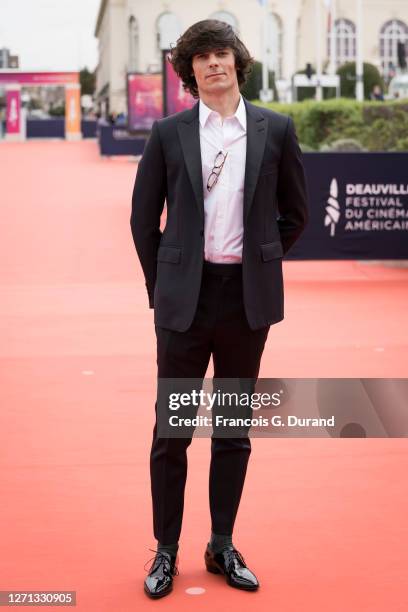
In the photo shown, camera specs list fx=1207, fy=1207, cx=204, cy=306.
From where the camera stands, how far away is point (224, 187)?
13.5 feet

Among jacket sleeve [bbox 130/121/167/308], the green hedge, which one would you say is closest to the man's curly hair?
jacket sleeve [bbox 130/121/167/308]

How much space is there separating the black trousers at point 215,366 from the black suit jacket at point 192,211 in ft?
0.19

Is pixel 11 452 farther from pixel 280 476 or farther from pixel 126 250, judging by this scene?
pixel 126 250

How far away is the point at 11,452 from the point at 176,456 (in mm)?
2082

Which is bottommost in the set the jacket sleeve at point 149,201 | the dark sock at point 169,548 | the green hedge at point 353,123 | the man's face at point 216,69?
the dark sock at point 169,548

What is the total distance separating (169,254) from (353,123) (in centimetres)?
Result: 1590

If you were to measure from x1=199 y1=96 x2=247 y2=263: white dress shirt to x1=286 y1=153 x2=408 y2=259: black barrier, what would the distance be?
8.11 metres

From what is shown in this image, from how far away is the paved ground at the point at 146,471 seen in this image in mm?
4422

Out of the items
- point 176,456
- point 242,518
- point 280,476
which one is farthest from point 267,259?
point 280,476

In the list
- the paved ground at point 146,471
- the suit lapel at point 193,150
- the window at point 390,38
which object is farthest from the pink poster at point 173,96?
the window at point 390,38

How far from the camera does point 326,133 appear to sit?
20078 mm

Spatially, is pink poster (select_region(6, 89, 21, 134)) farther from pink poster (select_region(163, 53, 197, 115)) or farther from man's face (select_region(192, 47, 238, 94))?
man's face (select_region(192, 47, 238, 94))

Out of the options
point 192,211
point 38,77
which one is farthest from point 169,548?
point 38,77

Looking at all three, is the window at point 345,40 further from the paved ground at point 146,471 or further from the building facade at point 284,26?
the paved ground at point 146,471
